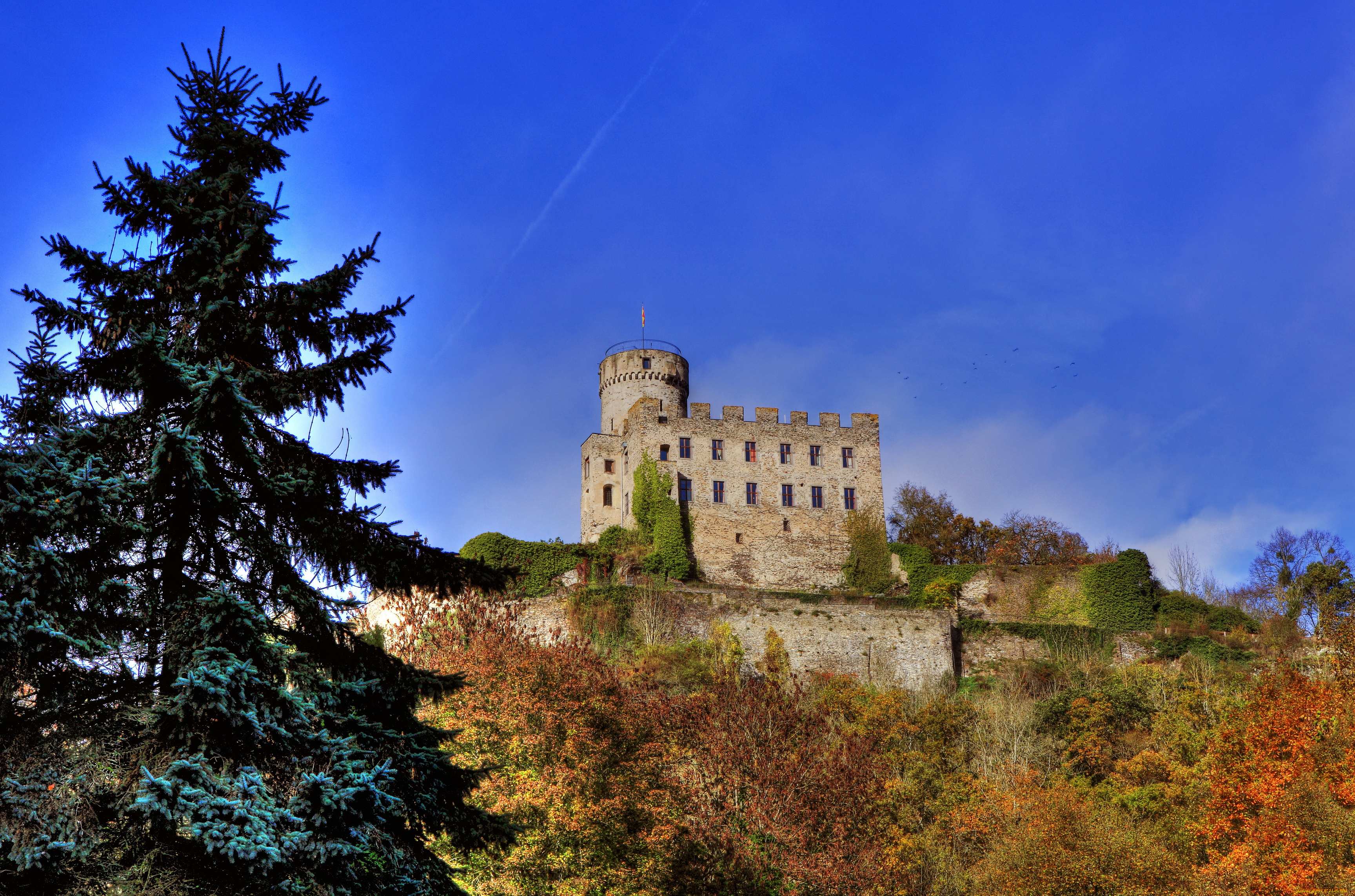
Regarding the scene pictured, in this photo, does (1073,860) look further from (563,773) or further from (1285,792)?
(563,773)

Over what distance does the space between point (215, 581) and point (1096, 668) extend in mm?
39881

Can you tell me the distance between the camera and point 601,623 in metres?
41.1

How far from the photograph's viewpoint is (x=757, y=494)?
51.8m

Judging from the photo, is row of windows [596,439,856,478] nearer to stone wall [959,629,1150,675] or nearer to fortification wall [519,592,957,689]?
fortification wall [519,592,957,689]

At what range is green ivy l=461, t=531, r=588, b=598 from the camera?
43.3 m

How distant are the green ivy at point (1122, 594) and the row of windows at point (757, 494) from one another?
11.5 metres

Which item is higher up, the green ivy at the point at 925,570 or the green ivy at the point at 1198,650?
the green ivy at the point at 925,570

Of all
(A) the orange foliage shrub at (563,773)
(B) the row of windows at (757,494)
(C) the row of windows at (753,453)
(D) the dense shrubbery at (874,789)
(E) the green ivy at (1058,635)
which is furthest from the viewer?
(C) the row of windows at (753,453)

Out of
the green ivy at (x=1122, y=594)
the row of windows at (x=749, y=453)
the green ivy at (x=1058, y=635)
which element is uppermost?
the row of windows at (x=749, y=453)

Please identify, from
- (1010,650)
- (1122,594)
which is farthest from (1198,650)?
(1010,650)

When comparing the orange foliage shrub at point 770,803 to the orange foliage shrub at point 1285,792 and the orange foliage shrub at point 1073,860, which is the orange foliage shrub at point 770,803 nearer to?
A: the orange foliage shrub at point 1073,860

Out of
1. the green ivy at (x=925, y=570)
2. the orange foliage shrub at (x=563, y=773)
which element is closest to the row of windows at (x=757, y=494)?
the green ivy at (x=925, y=570)

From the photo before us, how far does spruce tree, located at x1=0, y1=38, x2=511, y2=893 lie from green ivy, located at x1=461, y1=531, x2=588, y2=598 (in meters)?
34.0

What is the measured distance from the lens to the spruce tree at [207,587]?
7.23 metres
